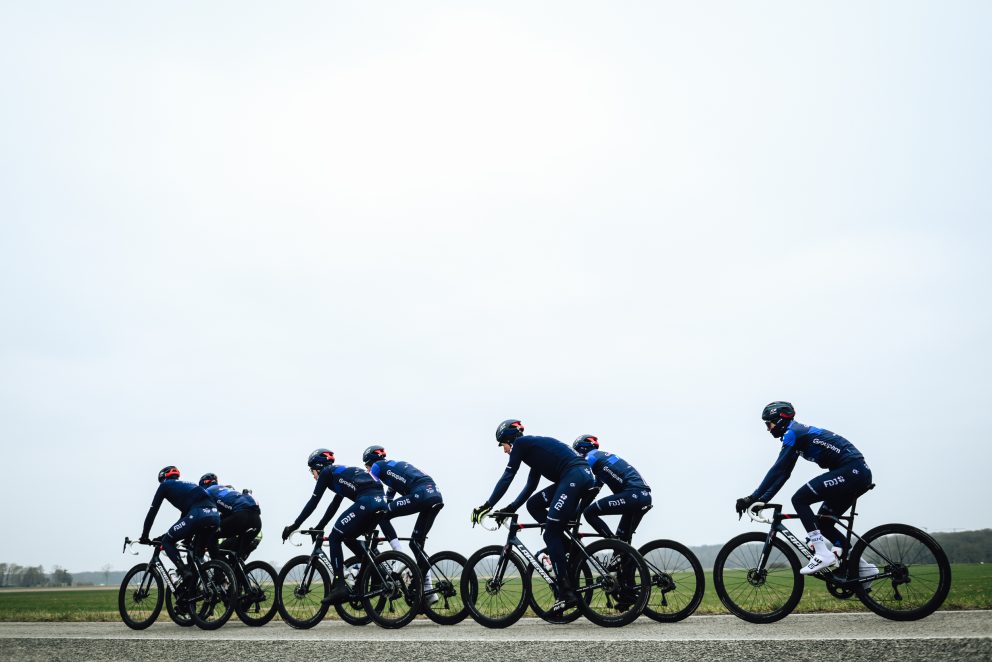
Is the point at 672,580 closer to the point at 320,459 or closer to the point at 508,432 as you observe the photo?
the point at 508,432

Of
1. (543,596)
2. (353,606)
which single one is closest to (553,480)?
(543,596)

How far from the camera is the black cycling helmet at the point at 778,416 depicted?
9969 millimetres

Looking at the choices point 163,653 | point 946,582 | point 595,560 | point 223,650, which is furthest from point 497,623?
point 946,582

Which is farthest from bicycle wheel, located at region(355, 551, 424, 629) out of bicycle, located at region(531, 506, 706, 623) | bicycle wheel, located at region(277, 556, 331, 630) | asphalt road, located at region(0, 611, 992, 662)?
bicycle, located at region(531, 506, 706, 623)

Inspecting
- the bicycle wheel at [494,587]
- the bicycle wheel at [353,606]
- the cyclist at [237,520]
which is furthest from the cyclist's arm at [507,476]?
the cyclist at [237,520]

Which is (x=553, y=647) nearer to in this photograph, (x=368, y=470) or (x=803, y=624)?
(x=803, y=624)

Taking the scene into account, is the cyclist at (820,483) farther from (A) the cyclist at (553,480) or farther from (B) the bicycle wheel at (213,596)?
(B) the bicycle wheel at (213,596)

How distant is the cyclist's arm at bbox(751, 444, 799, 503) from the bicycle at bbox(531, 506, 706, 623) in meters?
1.07

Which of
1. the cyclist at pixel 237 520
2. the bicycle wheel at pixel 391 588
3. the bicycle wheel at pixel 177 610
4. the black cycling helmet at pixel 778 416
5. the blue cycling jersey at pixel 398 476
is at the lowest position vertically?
the bicycle wheel at pixel 177 610

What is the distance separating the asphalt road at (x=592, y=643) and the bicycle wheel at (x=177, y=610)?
1245 millimetres

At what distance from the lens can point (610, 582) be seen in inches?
387

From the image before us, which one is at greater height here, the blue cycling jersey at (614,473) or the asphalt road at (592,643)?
the blue cycling jersey at (614,473)

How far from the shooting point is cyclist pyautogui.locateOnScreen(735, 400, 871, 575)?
921 centimetres

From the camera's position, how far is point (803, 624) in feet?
29.3
